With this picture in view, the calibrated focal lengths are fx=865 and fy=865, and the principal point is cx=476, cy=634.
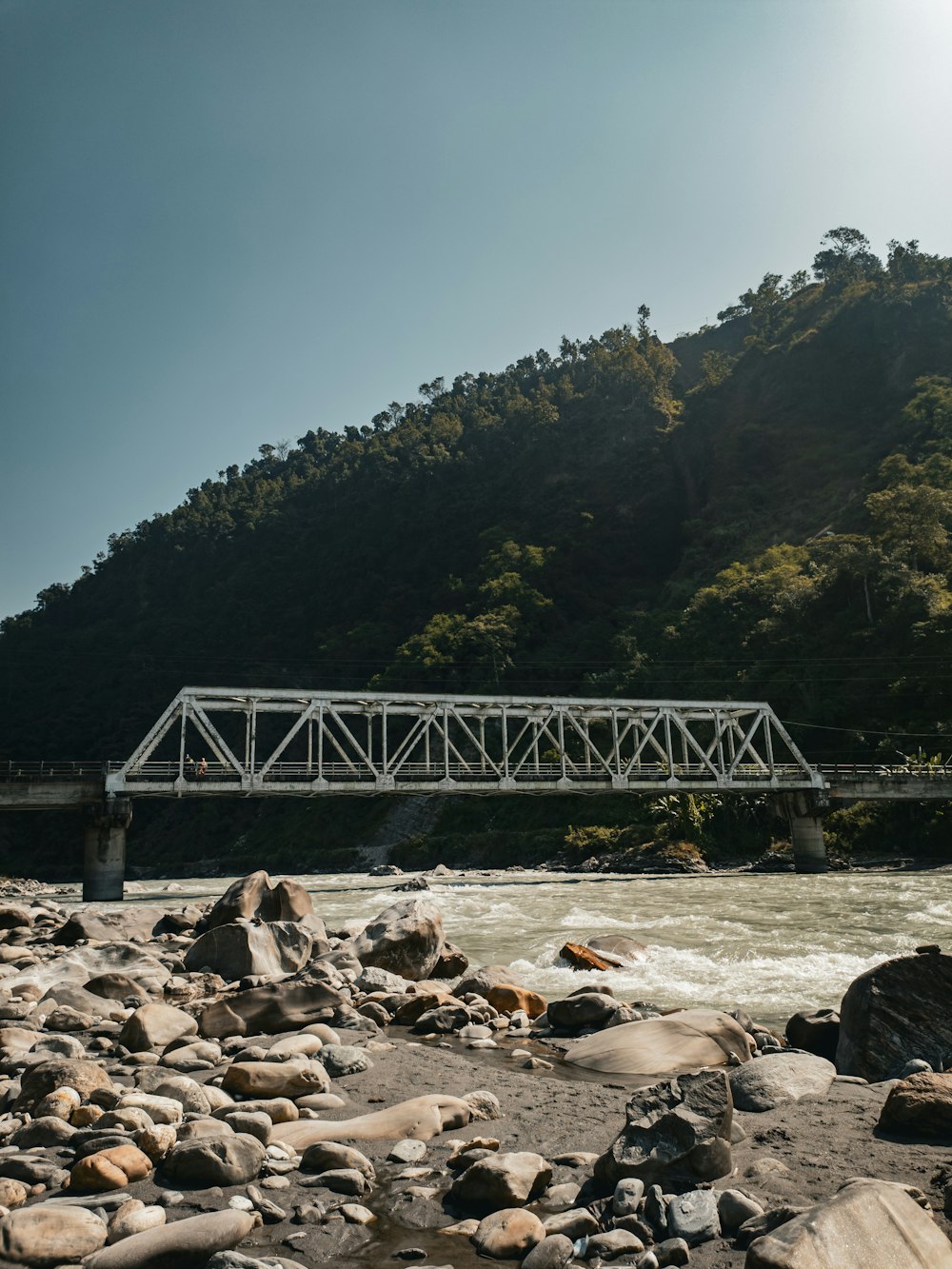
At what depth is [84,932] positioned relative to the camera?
49.1 feet

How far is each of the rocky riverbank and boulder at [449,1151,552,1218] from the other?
0.01 m

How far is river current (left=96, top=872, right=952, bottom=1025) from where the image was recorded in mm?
11234

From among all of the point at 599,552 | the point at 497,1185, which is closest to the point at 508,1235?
the point at 497,1185

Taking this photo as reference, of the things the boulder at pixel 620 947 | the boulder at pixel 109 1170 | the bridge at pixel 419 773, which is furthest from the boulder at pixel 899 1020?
the bridge at pixel 419 773

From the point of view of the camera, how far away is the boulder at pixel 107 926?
1495 centimetres

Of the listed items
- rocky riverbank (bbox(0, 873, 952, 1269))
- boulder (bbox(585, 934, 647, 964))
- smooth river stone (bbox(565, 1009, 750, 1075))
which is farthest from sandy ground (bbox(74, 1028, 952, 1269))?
boulder (bbox(585, 934, 647, 964))

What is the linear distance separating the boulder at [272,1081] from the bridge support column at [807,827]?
36882 millimetres

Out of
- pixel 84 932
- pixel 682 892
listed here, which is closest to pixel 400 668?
pixel 682 892

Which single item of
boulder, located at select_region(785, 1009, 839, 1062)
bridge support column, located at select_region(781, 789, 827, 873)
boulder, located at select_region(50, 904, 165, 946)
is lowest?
bridge support column, located at select_region(781, 789, 827, 873)

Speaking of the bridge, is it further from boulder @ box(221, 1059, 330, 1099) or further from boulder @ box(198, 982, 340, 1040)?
boulder @ box(221, 1059, 330, 1099)

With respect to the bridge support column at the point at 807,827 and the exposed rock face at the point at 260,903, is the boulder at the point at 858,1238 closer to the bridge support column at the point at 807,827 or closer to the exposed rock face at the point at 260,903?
the exposed rock face at the point at 260,903

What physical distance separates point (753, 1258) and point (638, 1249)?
0.64 m

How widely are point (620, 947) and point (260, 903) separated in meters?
6.66

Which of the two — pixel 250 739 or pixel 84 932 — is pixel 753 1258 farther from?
pixel 250 739
